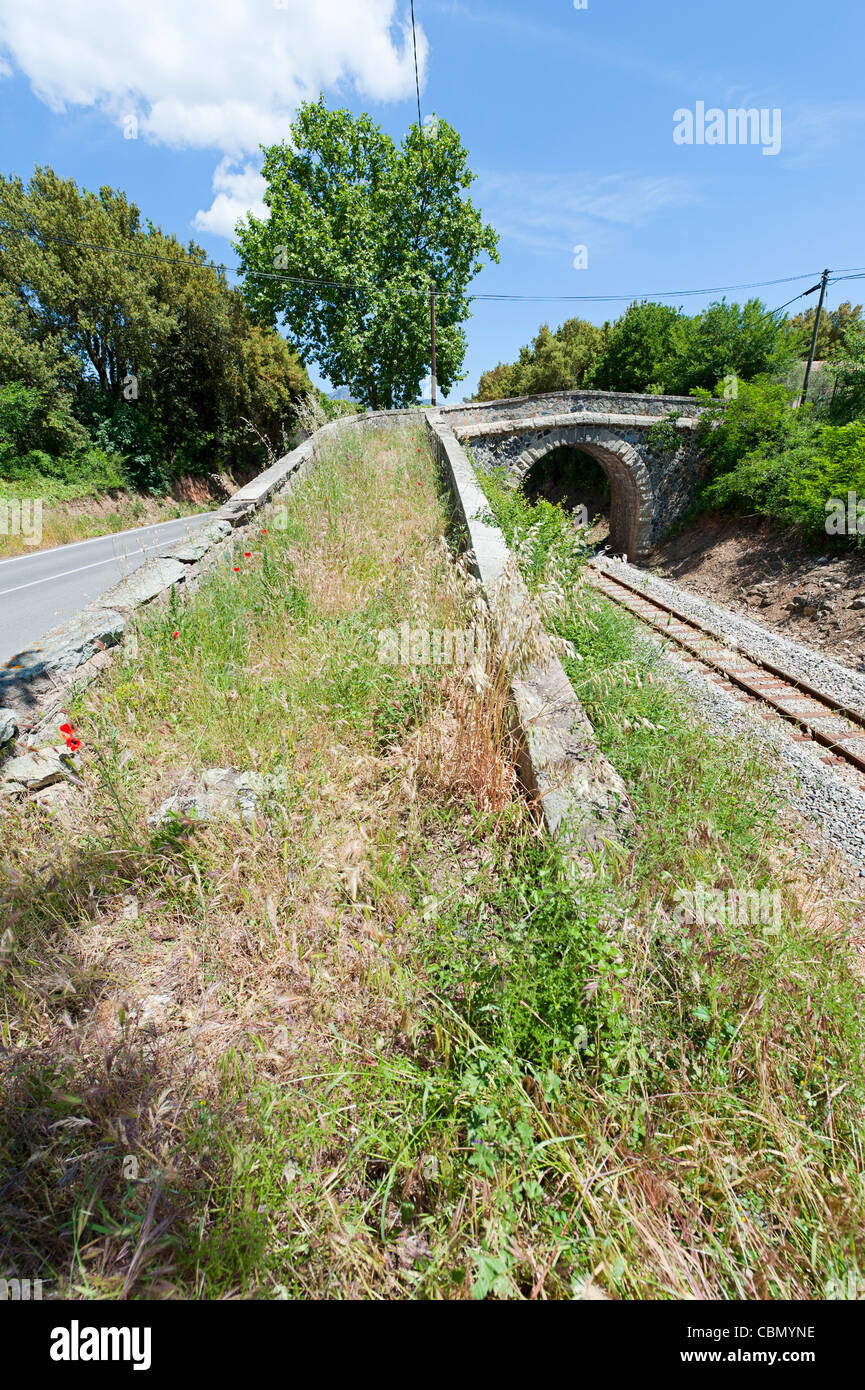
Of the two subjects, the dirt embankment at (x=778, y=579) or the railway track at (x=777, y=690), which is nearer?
the railway track at (x=777, y=690)

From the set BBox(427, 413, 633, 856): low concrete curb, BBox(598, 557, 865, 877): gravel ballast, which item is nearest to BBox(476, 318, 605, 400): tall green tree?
BBox(598, 557, 865, 877): gravel ballast

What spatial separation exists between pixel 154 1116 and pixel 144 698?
206 centimetres

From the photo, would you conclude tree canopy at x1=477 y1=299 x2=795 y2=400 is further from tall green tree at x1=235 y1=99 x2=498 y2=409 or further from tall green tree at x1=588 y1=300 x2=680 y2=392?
tall green tree at x1=235 y1=99 x2=498 y2=409

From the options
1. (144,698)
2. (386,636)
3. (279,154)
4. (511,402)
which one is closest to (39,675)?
(144,698)

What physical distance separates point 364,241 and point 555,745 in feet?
79.1

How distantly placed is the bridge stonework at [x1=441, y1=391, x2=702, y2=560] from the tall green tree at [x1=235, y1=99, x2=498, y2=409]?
8202 mm

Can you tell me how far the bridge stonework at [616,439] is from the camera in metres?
14.9

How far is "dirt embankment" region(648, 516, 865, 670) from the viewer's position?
8.27 metres

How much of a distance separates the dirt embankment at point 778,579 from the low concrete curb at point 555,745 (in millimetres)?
6756

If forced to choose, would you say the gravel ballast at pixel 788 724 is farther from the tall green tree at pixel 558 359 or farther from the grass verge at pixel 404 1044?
the tall green tree at pixel 558 359

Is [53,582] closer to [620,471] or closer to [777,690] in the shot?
[777,690]

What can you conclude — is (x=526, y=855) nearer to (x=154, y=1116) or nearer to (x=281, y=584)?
(x=154, y=1116)

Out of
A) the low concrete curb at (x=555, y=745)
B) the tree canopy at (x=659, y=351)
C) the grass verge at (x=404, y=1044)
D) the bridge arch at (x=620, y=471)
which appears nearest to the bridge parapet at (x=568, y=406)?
the bridge arch at (x=620, y=471)

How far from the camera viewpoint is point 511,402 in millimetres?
15016
